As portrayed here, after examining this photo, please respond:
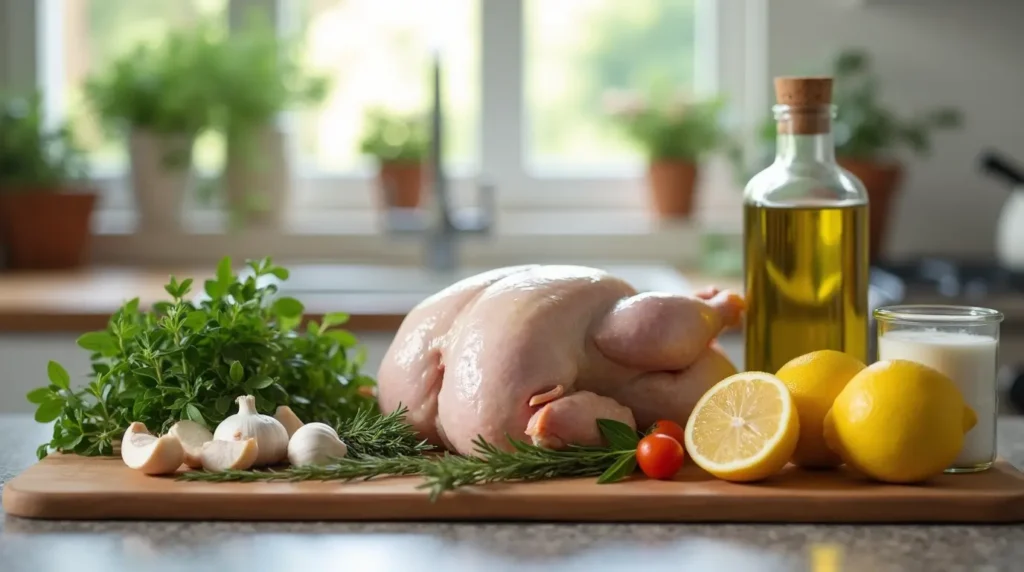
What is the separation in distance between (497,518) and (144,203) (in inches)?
90.8

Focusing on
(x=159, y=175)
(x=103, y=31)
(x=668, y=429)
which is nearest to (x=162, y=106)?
(x=159, y=175)

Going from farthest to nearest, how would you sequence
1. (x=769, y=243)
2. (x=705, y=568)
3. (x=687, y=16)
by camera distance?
(x=687, y=16) → (x=769, y=243) → (x=705, y=568)

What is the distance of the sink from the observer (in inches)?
104

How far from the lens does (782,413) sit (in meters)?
0.92

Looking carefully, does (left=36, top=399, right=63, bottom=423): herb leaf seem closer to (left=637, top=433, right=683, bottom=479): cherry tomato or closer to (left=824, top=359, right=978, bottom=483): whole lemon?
(left=637, top=433, right=683, bottom=479): cherry tomato

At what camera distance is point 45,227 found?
2850mm

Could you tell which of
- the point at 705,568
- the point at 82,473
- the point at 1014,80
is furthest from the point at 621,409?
the point at 1014,80

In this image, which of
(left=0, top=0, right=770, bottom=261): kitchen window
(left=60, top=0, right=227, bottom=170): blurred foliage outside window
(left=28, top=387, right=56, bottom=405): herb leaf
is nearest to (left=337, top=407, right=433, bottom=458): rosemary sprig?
(left=28, top=387, right=56, bottom=405): herb leaf

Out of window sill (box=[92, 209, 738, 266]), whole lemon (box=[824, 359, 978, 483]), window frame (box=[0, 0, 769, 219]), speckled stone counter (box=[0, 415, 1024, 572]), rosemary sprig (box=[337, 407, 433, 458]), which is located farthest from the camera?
window frame (box=[0, 0, 769, 219])

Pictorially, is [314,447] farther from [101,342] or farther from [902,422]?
[902,422]

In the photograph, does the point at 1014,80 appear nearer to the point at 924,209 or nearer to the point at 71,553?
the point at 924,209

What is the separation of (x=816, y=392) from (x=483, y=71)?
2.27 metres

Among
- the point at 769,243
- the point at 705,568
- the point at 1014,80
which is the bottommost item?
the point at 705,568

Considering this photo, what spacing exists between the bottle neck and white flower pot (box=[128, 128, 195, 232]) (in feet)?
6.91
